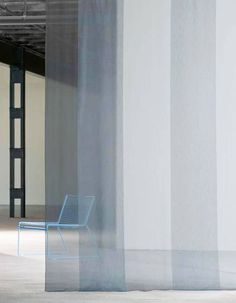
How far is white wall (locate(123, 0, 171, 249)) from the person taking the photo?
576cm

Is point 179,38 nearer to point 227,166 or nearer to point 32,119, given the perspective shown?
point 227,166

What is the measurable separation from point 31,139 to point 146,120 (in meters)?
14.7

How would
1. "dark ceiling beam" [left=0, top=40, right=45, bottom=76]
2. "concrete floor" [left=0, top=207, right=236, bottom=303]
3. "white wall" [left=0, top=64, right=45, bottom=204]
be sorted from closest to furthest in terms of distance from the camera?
1. "concrete floor" [left=0, top=207, right=236, bottom=303]
2. "dark ceiling beam" [left=0, top=40, right=45, bottom=76]
3. "white wall" [left=0, top=64, right=45, bottom=204]

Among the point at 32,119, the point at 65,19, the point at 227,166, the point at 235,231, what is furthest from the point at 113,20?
the point at 32,119

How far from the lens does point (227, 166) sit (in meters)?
5.83

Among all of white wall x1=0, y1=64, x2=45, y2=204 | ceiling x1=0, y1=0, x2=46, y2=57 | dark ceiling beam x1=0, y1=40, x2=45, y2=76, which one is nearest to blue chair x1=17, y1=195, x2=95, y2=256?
ceiling x1=0, y1=0, x2=46, y2=57

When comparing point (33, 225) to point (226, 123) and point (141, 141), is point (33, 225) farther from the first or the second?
point (226, 123)

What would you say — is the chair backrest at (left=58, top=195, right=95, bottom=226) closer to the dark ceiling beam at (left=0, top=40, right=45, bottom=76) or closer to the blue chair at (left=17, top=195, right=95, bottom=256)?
the blue chair at (left=17, top=195, right=95, bottom=256)

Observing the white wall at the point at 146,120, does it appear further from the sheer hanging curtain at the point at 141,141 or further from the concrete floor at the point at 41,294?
the concrete floor at the point at 41,294

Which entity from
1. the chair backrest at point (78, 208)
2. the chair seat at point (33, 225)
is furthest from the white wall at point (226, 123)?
the chair seat at point (33, 225)

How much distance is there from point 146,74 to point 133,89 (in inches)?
5.3

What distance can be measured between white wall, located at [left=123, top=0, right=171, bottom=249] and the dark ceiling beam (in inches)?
376

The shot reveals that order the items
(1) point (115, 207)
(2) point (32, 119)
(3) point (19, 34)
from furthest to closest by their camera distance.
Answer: (2) point (32, 119) < (3) point (19, 34) < (1) point (115, 207)

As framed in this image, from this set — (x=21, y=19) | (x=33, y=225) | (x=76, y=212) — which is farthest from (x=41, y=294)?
(x=21, y=19)
